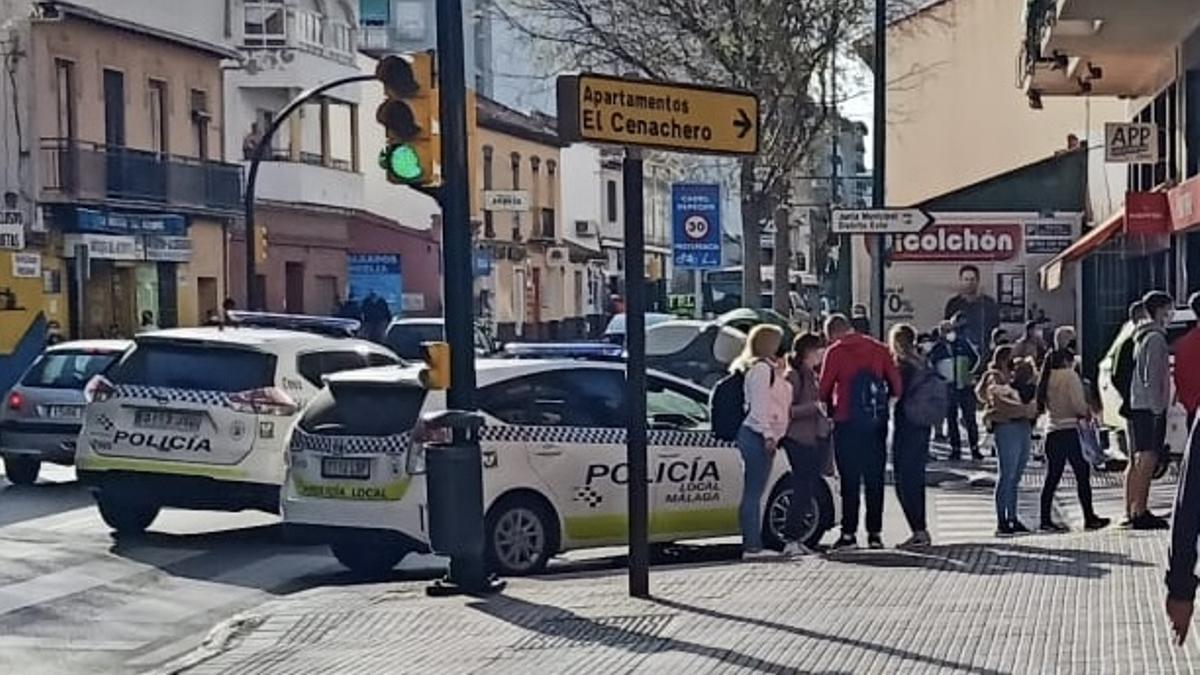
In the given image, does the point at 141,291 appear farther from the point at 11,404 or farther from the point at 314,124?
the point at 11,404

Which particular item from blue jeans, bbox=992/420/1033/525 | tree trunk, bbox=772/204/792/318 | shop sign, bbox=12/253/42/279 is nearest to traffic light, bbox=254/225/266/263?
shop sign, bbox=12/253/42/279

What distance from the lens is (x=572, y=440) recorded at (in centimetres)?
1447

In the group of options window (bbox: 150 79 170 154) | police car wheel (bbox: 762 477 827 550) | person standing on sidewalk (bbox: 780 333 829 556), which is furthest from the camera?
window (bbox: 150 79 170 154)

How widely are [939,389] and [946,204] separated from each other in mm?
30971

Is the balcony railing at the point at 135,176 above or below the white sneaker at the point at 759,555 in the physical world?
above

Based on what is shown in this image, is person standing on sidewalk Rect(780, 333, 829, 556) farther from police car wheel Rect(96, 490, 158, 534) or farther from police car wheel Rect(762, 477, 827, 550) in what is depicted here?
police car wheel Rect(96, 490, 158, 534)

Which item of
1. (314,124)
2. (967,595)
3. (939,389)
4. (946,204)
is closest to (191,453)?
(939,389)

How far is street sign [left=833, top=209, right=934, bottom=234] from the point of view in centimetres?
2300

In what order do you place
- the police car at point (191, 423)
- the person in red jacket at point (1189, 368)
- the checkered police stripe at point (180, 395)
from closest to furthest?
the person in red jacket at point (1189, 368), the police car at point (191, 423), the checkered police stripe at point (180, 395)

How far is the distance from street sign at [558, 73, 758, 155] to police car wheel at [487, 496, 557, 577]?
10.8ft

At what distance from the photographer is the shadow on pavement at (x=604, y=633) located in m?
9.93

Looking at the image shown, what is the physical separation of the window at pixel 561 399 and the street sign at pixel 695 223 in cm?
1376

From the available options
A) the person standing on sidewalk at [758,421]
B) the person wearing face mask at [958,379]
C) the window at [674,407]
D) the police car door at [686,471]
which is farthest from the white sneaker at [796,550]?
the person wearing face mask at [958,379]

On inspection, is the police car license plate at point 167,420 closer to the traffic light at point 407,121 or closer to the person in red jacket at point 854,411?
the traffic light at point 407,121
